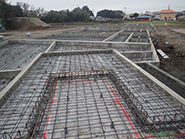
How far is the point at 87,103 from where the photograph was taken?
264 inches

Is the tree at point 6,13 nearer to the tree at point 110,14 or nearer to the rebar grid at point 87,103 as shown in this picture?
the rebar grid at point 87,103

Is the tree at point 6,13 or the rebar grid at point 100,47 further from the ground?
the tree at point 6,13

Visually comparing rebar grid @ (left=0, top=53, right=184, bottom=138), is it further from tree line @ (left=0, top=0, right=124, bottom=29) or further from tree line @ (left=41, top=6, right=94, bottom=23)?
tree line @ (left=41, top=6, right=94, bottom=23)

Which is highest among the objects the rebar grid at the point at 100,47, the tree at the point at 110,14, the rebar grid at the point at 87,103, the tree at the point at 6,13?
the tree at the point at 110,14

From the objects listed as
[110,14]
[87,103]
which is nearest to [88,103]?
[87,103]

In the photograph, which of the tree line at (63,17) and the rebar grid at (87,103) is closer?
the rebar grid at (87,103)

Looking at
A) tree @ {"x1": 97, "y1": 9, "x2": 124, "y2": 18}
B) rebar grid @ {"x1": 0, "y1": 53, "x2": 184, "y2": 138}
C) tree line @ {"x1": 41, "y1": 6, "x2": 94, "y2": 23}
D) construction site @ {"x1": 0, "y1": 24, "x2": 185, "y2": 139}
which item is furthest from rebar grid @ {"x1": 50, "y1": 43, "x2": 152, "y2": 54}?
tree @ {"x1": 97, "y1": 9, "x2": 124, "y2": 18}

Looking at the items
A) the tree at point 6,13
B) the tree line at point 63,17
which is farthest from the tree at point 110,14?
the tree at point 6,13

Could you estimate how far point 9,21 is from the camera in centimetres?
4853

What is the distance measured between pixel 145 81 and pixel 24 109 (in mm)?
6767

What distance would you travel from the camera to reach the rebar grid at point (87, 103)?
204 inches

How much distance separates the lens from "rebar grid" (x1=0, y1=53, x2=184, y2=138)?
5.17 m

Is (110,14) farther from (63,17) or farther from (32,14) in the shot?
(32,14)

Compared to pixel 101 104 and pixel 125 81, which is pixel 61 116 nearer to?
pixel 101 104
